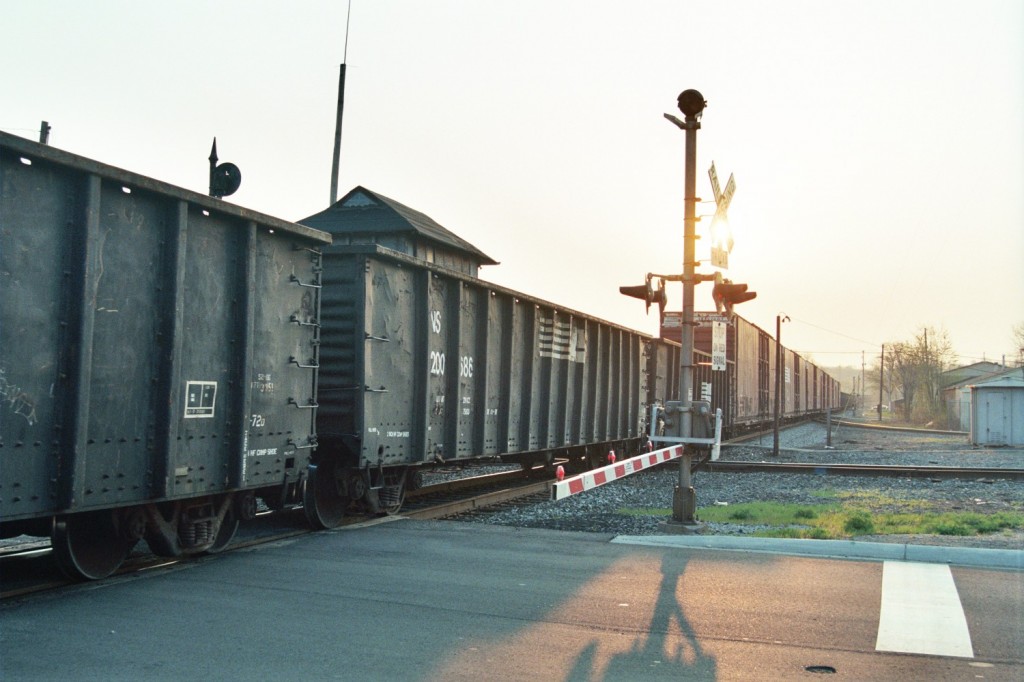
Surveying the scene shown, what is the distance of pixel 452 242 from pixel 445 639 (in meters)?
23.3

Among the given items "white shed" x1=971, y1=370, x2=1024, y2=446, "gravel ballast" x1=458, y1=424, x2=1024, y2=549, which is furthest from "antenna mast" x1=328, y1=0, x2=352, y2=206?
"white shed" x1=971, y1=370, x2=1024, y2=446

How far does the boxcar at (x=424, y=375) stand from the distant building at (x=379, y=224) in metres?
8.65

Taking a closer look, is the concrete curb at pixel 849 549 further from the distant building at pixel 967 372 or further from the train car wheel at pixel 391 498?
the distant building at pixel 967 372

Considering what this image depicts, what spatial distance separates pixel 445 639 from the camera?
18.1 ft

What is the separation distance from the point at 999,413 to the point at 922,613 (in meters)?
33.4

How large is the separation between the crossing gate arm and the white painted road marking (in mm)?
2644

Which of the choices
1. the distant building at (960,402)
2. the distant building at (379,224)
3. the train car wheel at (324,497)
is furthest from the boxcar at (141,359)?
the distant building at (960,402)

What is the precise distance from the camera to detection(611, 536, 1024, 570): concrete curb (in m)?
8.10

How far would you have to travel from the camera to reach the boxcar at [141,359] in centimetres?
604

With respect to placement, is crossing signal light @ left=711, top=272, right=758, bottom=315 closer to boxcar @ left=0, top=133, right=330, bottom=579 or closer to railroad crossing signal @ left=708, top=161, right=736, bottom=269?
railroad crossing signal @ left=708, top=161, right=736, bottom=269

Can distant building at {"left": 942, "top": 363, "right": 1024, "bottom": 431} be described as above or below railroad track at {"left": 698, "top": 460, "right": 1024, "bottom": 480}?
above

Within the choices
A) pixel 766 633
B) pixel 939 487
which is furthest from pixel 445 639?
pixel 939 487

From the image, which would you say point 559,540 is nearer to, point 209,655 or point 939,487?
point 209,655

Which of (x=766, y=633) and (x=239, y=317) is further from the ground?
(x=239, y=317)
